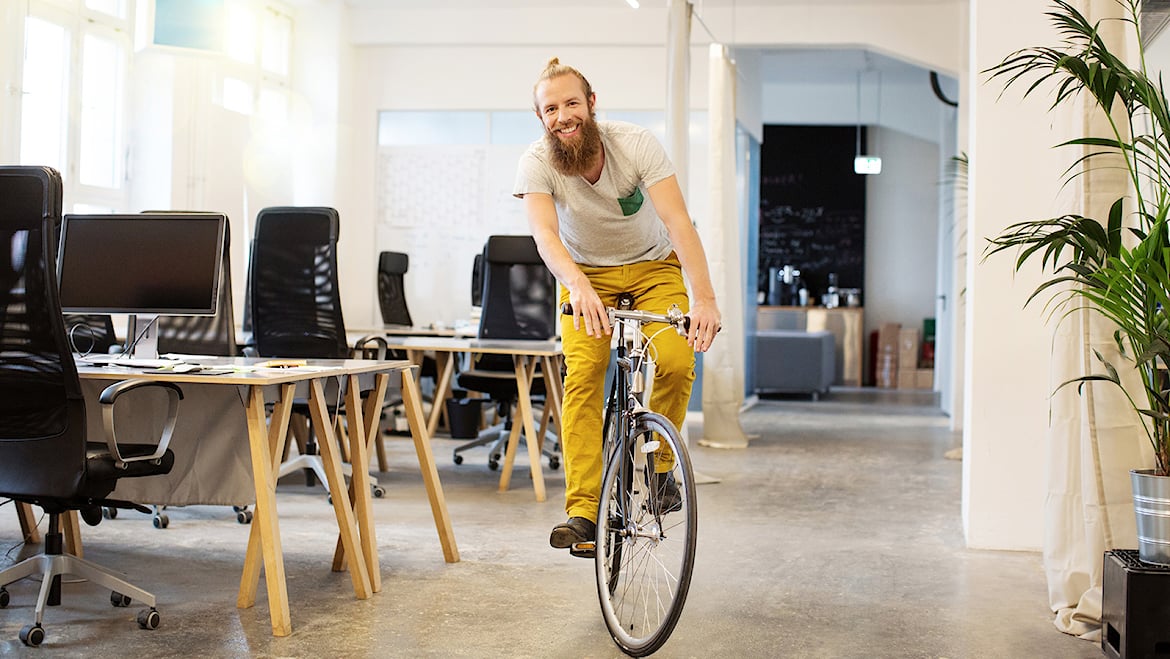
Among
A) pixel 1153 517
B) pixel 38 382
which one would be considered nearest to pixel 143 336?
pixel 38 382

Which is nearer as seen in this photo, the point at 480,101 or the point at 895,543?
the point at 895,543

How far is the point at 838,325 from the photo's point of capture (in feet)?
50.8

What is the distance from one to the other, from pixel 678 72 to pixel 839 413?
5165 mm

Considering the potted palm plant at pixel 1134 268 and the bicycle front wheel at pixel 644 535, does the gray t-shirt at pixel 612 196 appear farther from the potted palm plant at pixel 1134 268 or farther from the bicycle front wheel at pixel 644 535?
the potted palm plant at pixel 1134 268

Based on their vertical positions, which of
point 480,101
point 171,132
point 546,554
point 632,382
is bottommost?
point 546,554

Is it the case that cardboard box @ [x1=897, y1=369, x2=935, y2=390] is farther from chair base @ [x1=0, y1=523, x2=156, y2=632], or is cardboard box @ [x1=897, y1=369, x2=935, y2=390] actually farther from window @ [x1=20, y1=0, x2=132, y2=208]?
chair base @ [x1=0, y1=523, x2=156, y2=632]

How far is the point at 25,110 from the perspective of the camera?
7.18 m

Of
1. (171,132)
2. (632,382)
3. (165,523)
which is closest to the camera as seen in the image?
(632,382)

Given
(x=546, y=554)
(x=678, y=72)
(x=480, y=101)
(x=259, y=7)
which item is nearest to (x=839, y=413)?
(x=480, y=101)

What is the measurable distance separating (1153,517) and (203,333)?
372cm

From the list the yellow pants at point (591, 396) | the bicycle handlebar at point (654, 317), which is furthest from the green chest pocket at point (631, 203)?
the bicycle handlebar at point (654, 317)

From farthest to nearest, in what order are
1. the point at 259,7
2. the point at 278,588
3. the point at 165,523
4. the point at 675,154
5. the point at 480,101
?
1. the point at 480,101
2. the point at 259,7
3. the point at 675,154
4. the point at 165,523
5. the point at 278,588

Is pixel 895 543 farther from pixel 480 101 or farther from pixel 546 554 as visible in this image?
pixel 480 101

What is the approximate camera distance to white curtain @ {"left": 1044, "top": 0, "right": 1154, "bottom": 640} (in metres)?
3.36
